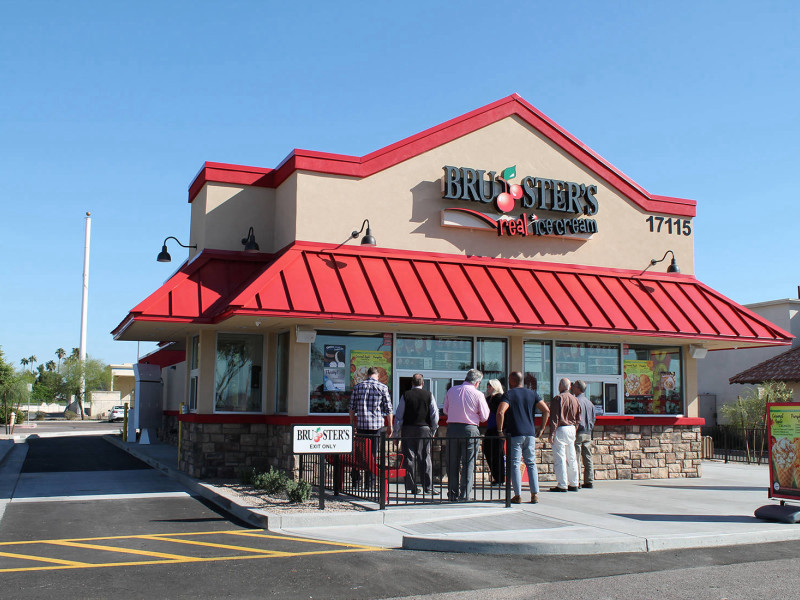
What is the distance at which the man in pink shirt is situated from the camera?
11.3 metres

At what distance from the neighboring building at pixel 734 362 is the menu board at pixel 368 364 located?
65.6 feet

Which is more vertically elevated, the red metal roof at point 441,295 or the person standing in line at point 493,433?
the red metal roof at point 441,295

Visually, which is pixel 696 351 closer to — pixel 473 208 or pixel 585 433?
pixel 585 433

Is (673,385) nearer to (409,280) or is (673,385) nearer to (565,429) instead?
(565,429)

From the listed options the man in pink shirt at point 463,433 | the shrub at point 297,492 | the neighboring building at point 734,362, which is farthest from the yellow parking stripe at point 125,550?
the neighboring building at point 734,362

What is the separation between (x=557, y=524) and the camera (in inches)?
381

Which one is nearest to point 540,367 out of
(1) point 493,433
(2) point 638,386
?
(2) point 638,386

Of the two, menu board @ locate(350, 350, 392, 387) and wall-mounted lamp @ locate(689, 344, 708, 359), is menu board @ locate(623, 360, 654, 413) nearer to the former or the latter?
wall-mounted lamp @ locate(689, 344, 708, 359)

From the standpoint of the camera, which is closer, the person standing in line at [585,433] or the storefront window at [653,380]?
the person standing in line at [585,433]

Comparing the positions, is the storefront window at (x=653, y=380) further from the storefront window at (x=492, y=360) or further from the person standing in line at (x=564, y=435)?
the person standing in line at (x=564, y=435)

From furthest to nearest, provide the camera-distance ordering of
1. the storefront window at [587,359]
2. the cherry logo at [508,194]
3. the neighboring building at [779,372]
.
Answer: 1. the neighboring building at [779,372]
2. the cherry logo at [508,194]
3. the storefront window at [587,359]

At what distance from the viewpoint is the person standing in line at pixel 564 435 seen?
43.1ft

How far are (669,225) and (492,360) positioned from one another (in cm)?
576

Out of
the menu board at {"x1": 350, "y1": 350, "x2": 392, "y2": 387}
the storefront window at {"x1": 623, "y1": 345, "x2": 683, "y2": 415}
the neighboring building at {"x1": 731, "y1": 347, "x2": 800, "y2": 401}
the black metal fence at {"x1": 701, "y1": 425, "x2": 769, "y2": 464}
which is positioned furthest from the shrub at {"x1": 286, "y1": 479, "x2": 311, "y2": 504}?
the neighboring building at {"x1": 731, "y1": 347, "x2": 800, "y2": 401}
